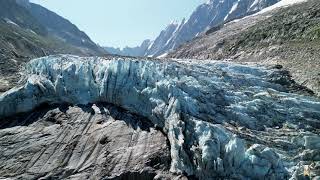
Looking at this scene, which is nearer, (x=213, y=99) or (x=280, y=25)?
(x=213, y=99)

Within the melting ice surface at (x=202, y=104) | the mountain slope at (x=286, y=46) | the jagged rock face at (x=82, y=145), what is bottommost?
the jagged rock face at (x=82, y=145)

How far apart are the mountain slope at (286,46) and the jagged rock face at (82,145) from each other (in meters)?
15.2

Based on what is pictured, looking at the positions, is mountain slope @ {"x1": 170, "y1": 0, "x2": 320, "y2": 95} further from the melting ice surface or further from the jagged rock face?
the jagged rock face

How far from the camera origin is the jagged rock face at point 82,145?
30156mm

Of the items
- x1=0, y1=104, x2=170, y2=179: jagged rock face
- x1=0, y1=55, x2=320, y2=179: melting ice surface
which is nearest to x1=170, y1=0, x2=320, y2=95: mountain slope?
x1=0, y1=55, x2=320, y2=179: melting ice surface

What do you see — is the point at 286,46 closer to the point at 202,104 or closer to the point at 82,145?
the point at 202,104

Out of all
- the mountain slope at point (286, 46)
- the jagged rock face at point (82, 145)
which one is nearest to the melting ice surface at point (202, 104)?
the jagged rock face at point (82, 145)

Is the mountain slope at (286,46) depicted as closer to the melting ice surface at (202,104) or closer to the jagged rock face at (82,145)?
the melting ice surface at (202,104)

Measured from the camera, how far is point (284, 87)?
3906 cm

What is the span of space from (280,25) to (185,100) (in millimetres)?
30322

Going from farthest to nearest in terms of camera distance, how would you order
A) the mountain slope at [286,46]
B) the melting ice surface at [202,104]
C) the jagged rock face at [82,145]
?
1. the mountain slope at [286,46]
2. the jagged rock face at [82,145]
3. the melting ice surface at [202,104]

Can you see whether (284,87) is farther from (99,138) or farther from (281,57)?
(99,138)

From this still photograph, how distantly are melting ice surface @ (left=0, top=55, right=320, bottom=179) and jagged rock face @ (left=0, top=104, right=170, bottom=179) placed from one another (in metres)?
1.01

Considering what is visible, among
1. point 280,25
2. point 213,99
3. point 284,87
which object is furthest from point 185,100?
point 280,25
